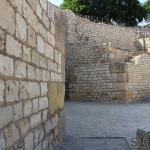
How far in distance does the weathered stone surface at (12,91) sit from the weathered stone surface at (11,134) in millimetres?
256

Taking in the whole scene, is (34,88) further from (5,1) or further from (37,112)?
(5,1)

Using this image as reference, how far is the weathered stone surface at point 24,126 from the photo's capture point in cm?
315

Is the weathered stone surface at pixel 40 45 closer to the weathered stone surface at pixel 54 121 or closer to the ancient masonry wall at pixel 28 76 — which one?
the ancient masonry wall at pixel 28 76

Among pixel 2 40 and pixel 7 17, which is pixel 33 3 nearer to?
pixel 7 17

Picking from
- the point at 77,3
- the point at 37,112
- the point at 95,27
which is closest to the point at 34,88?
the point at 37,112

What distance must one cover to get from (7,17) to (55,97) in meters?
2.81

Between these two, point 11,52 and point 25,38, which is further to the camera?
point 25,38

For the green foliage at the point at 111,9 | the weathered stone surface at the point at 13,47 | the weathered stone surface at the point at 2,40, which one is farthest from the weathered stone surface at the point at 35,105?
the green foliage at the point at 111,9

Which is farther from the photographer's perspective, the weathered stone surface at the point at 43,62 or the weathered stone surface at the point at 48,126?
the weathered stone surface at the point at 48,126

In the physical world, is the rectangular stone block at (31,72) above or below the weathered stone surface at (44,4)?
below

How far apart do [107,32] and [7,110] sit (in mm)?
23034

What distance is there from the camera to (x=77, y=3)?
107 ft

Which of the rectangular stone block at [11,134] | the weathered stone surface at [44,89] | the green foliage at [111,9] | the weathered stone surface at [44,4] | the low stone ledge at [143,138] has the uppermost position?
the green foliage at [111,9]

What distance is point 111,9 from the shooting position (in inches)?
1323
